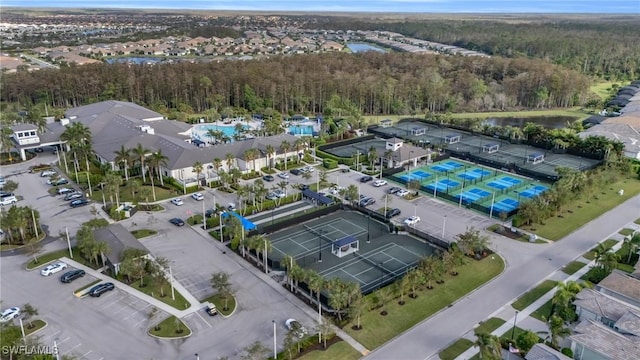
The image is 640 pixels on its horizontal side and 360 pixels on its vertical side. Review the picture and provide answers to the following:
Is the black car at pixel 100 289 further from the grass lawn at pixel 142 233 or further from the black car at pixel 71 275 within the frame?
the grass lawn at pixel 142 233

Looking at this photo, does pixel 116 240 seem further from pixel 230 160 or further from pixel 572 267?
pixel 572 267

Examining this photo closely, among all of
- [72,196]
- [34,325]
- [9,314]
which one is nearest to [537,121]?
[72,196]

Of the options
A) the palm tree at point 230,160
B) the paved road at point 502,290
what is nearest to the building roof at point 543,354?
the paved road at point 502,290

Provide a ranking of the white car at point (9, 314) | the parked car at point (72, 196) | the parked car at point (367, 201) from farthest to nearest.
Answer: the parked car at point (72, 196) → the parked car at point (367, 201) → the white car at point (9, 314)

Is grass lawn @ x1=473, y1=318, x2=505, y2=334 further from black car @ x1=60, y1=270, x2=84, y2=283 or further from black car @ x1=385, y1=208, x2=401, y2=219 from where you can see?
black car @ x1=60, y1=270, x2=84, y2=283

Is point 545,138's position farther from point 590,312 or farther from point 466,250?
point 590,312
